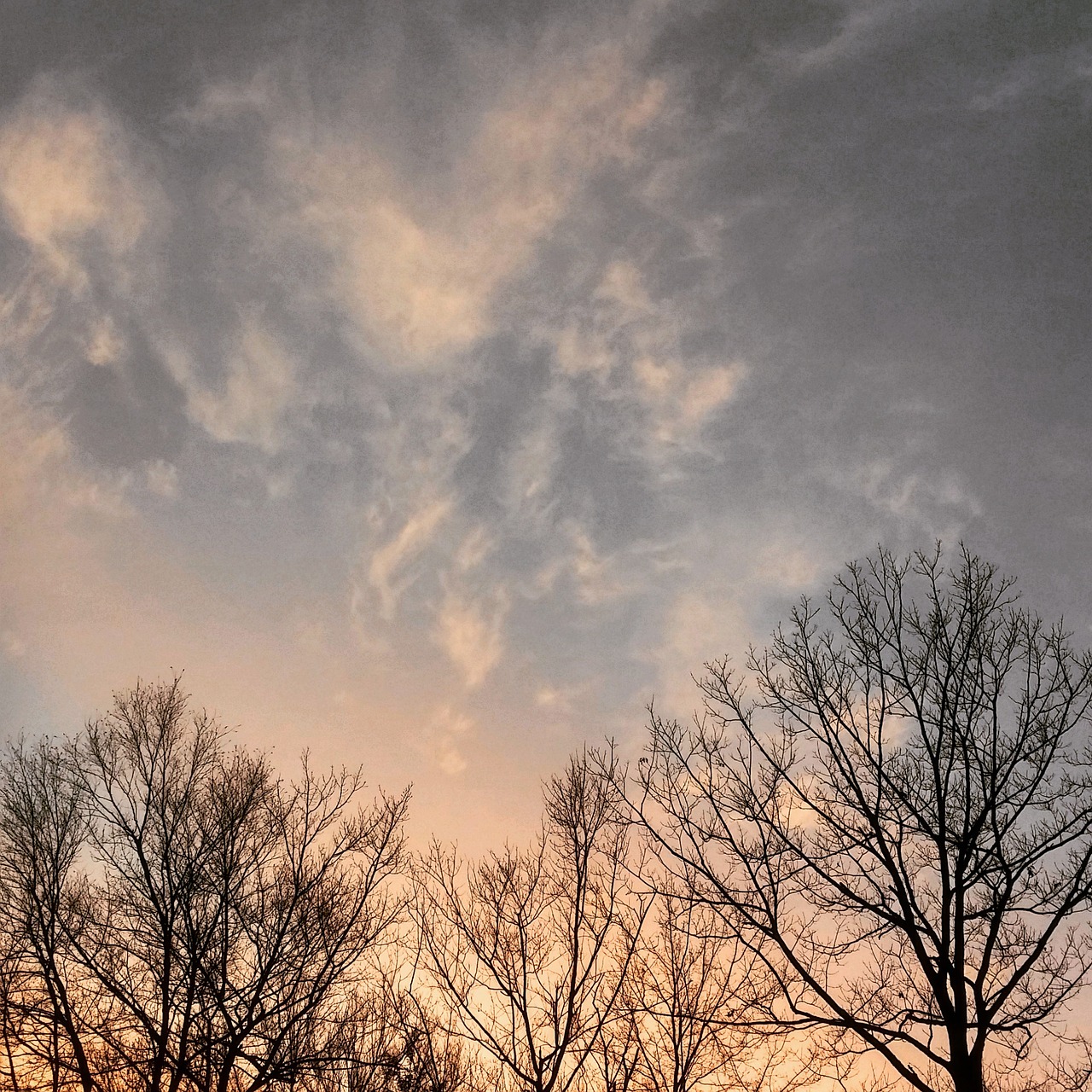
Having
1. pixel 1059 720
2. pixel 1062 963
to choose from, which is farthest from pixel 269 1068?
pixel 1059 720

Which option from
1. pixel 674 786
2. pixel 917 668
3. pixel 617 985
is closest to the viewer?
pixel 917 668

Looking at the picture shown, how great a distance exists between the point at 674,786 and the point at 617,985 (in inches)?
223

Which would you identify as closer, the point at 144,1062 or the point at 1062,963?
the point at 1062,963

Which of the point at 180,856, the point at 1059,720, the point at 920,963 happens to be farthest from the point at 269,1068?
the point at 1059,720

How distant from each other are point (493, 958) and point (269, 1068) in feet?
15.7

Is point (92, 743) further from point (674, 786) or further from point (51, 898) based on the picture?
point (674, 786)

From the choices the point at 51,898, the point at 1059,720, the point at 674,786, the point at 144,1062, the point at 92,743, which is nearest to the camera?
the point at 1059,720

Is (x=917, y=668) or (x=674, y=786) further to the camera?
(x=674, y=786)

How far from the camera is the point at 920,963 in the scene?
927 centimetres

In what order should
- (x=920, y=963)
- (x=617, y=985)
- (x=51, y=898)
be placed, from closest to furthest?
(x=920, y=963)
(x=617, y=985)
(x=51, y=898)

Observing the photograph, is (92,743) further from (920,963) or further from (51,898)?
(920,963)

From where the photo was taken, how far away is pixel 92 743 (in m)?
18.0

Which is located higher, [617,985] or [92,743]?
[92,743]

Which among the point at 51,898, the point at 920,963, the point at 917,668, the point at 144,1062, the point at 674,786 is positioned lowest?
the point at 144,1062
